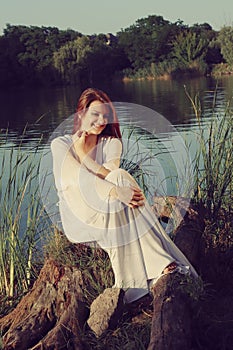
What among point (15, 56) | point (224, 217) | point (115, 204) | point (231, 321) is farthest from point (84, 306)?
point (15, 56)

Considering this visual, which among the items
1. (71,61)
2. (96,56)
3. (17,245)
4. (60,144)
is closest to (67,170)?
(60,144)

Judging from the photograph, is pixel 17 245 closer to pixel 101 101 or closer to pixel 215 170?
pixel 101 101

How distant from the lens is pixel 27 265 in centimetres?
357

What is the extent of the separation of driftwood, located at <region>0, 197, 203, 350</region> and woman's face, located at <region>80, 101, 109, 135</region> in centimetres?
73

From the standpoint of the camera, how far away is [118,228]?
290 centimetres

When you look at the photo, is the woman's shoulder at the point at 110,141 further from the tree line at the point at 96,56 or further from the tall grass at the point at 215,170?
the tree line at the point at 96,56

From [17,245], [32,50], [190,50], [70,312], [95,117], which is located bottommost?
[70,312]

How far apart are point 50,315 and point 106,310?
41 cm

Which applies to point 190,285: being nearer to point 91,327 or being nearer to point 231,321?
point 231,321

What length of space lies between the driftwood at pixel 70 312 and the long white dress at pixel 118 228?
0.17 metres

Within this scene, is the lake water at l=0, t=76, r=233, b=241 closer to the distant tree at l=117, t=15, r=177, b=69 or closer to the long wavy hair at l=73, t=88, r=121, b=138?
the long wavy hair at l=73, t=88, r=121, b=138

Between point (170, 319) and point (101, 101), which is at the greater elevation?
point (101, 101)

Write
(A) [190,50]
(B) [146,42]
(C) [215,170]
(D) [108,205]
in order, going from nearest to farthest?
1. (D) [108,205]
2. (C) [215,170]
3. (A) [190,50]
4. (B) [146,42]

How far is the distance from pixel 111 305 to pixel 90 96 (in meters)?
1.07
